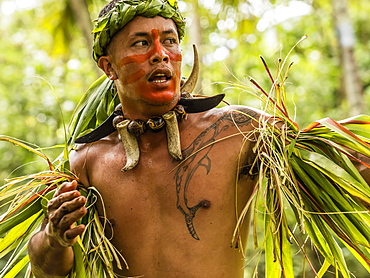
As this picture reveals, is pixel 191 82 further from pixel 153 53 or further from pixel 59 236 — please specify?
pixel 59 236

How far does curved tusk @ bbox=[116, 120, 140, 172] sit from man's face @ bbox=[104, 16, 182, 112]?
4.2 inches

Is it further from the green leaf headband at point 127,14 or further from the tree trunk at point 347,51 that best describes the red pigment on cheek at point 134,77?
the tree trunk at point 347,51

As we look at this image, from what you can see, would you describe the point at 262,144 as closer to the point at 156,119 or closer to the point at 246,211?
the point at 246,211

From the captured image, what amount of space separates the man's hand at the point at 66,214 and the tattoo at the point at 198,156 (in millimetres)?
421

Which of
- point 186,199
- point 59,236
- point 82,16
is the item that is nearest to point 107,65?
point 186,199

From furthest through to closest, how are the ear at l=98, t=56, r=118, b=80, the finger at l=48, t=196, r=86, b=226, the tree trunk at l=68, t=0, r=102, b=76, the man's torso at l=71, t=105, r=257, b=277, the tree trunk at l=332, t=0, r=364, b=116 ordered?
the tree trunk at l=68, t=0, r=102, b=76 < the tree trunk at l=332, t=0, r=364, b=116 < the ear at l=98, t=56, r=118, b=80 < the man's torso at l=71, t=105, r=257, b=277 < the finger at l=48, t=196, r=86, b=226

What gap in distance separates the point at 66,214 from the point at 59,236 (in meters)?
0.11

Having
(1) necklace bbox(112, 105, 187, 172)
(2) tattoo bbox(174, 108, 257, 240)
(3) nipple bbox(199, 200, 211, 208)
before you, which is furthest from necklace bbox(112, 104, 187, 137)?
(3) nipple bbox(199, 200, 211, 208)

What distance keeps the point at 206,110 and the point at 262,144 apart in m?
0.28

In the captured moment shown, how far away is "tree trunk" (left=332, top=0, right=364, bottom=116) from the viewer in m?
6.36

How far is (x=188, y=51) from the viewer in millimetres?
8719

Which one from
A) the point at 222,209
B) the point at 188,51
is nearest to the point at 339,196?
the point at 222,209

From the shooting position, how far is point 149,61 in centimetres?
217

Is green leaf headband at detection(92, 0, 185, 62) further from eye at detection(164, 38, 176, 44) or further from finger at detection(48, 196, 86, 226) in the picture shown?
finger at detection(48, 196, 86, 226)
